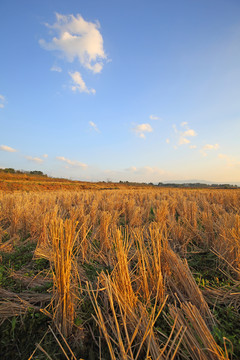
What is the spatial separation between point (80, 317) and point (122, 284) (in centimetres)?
38

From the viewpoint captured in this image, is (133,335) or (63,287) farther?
(63,287)

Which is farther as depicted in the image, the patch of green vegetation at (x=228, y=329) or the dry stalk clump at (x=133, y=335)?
the patch of green vegetation at (x=228, y=329)

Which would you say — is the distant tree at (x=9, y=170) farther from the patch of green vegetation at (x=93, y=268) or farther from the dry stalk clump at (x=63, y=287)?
the dry stalk clump at (x=63, y=287)

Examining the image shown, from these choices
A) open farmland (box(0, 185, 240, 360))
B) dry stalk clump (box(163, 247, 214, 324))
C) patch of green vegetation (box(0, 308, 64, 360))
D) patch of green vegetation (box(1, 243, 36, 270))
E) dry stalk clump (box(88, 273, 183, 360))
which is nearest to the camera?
dry stalk clump (box(88, 273, 183, 360))

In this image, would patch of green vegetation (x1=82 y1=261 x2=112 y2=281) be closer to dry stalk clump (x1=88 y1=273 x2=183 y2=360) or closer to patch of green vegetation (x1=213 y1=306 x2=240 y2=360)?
dry stalk clump (x1=88 y1=273 x2=183 y2=360)

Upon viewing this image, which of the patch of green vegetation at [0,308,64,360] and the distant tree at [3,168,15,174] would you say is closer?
the patch of green vegetation at [0,308,64,360]

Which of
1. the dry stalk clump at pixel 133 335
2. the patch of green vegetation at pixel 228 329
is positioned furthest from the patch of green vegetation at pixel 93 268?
the patch of green vegetation at pixel 228 329

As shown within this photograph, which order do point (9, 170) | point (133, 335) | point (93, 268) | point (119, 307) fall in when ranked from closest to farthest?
1. point (133, 335)
2. point (119, 307)
3. point (93, 268)
4. point (9, 170)

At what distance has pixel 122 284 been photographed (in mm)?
1140

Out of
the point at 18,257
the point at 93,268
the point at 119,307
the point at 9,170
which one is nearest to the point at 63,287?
the point at 119,307

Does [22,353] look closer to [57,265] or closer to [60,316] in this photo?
[60,316]

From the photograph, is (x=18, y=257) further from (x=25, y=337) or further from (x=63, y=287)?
(x=63, y=287)

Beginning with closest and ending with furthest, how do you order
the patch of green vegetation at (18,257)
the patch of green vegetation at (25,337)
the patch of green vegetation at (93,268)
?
the patch of green vegetation at (25,337)
the patch of green vegetation at (93,268)
the patch of green vegetation at (18,257)

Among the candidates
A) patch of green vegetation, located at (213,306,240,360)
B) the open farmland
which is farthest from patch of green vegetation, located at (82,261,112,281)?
patch of green vegetation, located at (213,306,240,360)
